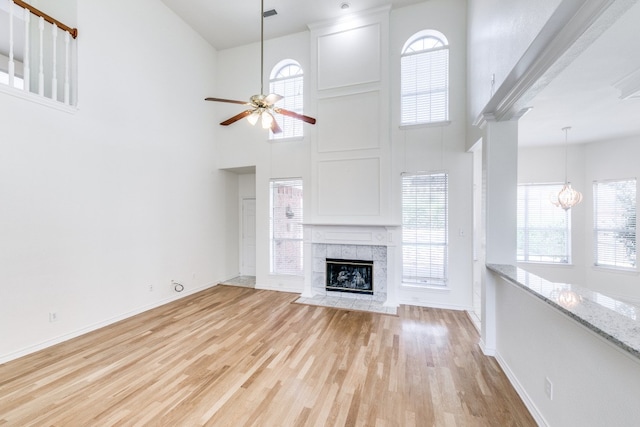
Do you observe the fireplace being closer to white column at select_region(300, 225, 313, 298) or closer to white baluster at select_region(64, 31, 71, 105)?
white column at select_region(300, 225, 313, 298)

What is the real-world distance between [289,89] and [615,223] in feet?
22.7

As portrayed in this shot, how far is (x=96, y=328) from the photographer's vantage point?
3576mm

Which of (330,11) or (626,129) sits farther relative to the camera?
(330,11)

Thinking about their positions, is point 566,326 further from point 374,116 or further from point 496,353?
point 374,116

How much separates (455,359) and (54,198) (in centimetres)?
504

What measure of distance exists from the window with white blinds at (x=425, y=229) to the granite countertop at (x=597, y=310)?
2290 millimetres

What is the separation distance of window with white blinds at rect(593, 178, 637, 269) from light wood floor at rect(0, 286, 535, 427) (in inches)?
150

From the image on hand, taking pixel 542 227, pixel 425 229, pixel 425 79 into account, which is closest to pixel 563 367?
pixel 425 229

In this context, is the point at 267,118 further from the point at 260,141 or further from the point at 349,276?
the point at 349,276

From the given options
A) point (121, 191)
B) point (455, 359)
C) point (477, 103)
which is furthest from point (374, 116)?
point (121, 191)

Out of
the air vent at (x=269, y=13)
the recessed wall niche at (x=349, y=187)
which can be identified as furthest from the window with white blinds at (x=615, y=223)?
the air vent at (x=269, y=13)

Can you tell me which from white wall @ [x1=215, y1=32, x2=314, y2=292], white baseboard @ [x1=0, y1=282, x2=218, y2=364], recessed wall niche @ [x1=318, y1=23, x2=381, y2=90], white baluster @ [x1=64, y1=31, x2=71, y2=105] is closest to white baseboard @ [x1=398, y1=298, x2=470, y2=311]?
white wall @ [x1=215, y1=32, x2=314, y2=292]

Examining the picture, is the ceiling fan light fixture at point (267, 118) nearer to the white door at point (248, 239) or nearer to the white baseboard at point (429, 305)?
the white door at point (248, 239)

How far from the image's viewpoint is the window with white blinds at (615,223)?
15.7ft
